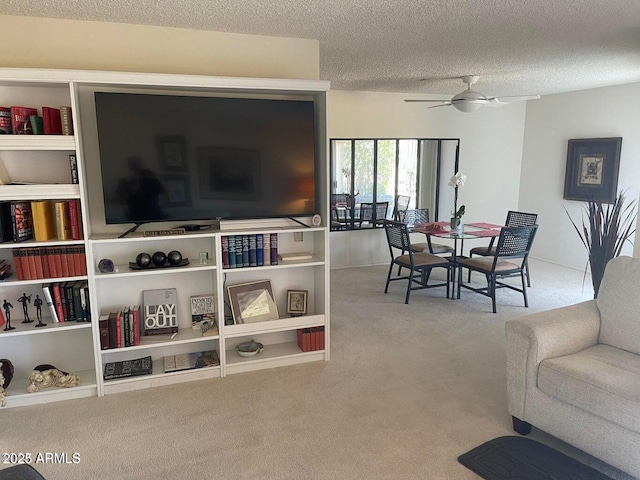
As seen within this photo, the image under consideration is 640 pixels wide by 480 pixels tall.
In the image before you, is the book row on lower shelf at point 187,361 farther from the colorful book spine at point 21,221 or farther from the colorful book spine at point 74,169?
the colorful book spine at point 74,169

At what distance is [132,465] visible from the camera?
242 centimetres

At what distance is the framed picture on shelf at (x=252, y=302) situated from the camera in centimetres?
347

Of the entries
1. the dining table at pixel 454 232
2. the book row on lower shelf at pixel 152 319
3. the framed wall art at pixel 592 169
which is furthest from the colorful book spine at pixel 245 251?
the framed wall art at pixel 592 169

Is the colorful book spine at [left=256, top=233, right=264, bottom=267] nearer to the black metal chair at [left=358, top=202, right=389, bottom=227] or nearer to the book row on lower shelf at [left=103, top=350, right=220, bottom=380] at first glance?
the book row on lower shelf at [left=103, top=350, right=220, bottom=380]

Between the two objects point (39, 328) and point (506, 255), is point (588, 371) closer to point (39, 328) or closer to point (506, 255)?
point (506, 255)

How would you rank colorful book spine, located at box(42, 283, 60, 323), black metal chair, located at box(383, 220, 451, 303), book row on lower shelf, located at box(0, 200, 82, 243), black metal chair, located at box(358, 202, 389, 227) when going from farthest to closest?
1. black metal chair, located at box(358, 202, 389, 227)
2. black metal chair, located at box(383, 220, 451, 303)
3. colorful book spine, located at box(42, 283, 60, 323)
4. book row on lower shelf, located at box(0, 200, 82, 243)

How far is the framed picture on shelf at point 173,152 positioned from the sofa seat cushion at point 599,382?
2546 mm

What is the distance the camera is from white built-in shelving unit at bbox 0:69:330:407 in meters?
2.87

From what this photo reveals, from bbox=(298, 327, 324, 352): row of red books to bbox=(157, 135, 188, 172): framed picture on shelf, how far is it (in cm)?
154

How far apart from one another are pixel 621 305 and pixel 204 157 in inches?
109

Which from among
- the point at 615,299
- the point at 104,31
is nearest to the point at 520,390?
the point at 615,299

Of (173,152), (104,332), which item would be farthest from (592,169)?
(104,332)

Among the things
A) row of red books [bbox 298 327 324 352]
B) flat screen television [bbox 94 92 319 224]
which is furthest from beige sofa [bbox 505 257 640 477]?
flat screen television [bbox 94 92 319 224]

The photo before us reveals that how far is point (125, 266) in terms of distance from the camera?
3281mm
